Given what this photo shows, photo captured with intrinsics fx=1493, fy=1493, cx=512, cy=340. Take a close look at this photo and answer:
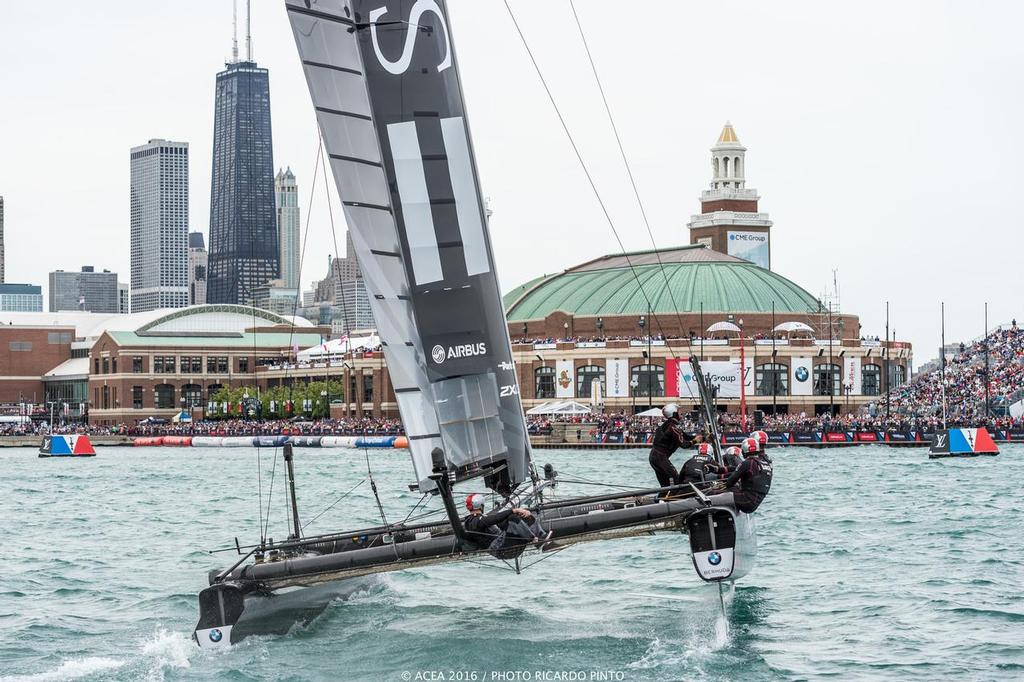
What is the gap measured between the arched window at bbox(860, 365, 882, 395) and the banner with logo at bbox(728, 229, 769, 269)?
111 feet

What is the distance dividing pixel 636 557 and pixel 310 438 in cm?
7800

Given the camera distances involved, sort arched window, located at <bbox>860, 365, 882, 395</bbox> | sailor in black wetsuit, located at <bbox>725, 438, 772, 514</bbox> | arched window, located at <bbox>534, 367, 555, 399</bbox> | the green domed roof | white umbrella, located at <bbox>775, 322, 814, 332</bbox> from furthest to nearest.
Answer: the green domed roof
arched window, located at <bbox>534, 367, 555, 399</bbox>
white umbrella, located at <bbox>775, 322, 814, 332</bbox>
arched window, located at <bbox>860, 365, 882, 395</bbox>
sailor in black wetsuit, located at <bbox>725, 438, 772, 514</bbox>

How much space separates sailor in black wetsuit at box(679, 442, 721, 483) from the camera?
2019 cm

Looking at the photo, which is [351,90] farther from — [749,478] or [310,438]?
[310,438]

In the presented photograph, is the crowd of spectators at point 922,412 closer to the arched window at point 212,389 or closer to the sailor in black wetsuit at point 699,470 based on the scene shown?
the arched window at point 212,389

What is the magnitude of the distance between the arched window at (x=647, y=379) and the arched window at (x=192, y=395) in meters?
52.9

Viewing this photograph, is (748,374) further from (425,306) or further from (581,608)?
(425,306)

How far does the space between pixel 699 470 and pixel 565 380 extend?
85.9 metres

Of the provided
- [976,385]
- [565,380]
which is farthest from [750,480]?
[565,380]

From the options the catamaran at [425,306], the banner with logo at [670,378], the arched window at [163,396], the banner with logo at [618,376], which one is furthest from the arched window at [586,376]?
the catamaran at [425,306]

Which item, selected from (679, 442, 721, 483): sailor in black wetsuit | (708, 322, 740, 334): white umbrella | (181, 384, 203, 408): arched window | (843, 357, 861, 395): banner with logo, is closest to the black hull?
(679, 442, 721, 483): sailor in black wetsuit

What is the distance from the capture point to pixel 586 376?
106 meters

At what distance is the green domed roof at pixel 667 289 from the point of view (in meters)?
115

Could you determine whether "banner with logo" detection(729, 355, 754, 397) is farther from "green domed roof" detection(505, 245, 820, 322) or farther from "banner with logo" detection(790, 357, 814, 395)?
"green domed roof" detection(505, 245, 820, 322)
